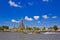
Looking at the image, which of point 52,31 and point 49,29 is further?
point 49,29

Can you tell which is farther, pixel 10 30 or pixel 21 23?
pixel 21 23

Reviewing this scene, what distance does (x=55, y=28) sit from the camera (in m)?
66.5

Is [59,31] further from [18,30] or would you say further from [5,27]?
[5,27]

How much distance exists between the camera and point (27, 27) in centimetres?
6600

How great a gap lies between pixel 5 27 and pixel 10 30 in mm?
4797

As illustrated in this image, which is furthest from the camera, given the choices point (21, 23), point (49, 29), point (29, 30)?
point (21, 23)

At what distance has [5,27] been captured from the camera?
66000 millimetres

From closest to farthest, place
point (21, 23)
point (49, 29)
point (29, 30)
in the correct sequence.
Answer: point (29, 30) → point (49, 29) → point (21, 23)

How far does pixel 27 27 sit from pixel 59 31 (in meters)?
10.4

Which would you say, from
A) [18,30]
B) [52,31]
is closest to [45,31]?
[52,31]

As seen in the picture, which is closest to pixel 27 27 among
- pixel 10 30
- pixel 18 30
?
pixel 18 30

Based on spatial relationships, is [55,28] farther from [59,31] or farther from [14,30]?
[14,30]

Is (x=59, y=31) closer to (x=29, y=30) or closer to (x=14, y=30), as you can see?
(x=29, y=30)

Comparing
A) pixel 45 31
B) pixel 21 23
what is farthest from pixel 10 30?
pixel 45 31
